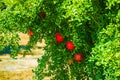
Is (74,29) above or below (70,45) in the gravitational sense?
above

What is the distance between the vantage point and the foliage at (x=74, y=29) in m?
3.20

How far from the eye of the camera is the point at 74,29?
3596 millimetres

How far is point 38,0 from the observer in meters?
3.43

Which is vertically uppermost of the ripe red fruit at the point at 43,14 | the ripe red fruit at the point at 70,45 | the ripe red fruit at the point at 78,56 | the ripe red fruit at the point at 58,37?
the ripe red fruit at the point at 43,14

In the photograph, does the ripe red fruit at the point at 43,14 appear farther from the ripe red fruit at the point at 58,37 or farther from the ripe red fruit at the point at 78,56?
the ripe red fruit at the point at 78,56

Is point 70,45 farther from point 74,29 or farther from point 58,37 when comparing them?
point 74,29

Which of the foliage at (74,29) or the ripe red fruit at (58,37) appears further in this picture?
the ripe red fruit at (58,37)

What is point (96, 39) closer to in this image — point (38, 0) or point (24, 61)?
point (38, 0)

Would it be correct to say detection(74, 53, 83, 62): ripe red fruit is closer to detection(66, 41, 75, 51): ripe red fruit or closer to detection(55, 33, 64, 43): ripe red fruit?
detection(66, 41, 75, 51): ripe red fruit

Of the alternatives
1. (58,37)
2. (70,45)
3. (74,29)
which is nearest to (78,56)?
(70,45)

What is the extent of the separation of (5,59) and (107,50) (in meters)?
10.1

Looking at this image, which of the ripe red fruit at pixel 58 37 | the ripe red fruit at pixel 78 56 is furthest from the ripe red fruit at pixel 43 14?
the ripe red fruit at pixel 78 56

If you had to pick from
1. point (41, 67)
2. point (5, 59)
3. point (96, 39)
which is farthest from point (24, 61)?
point (96, 39)

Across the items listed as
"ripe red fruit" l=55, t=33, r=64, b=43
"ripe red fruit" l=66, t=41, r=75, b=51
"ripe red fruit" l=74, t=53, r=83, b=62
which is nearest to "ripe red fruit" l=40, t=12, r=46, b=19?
"ripe red fruit" l=55, t=33, r=64, b=43
